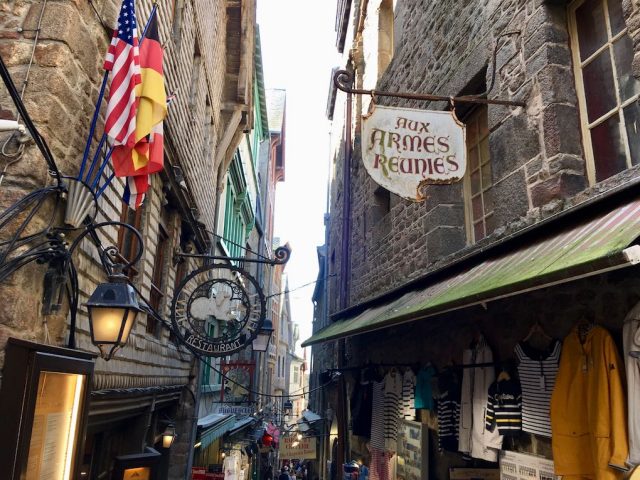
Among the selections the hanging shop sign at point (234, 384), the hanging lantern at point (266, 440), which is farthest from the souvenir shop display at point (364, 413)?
the hanging lantern at point (266, 440)

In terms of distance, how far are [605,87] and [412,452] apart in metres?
4.47

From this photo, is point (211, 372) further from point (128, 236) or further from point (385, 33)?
point (385, 33)

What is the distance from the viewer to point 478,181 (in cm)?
627

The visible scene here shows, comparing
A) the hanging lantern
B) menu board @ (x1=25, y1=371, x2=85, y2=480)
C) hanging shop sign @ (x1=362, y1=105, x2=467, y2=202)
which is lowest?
the hanging lantern

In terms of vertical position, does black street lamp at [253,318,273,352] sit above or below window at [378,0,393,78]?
below

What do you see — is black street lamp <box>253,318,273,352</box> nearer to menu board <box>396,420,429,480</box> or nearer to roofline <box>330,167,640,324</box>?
menu board <box>396,420,429,480</box>

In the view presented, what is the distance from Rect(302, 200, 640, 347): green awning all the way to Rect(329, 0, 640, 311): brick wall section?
0.71 meters

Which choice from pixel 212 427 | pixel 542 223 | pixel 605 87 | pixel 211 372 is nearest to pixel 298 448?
pixel 211 372

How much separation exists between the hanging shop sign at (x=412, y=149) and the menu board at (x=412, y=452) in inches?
123

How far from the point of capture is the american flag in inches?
148

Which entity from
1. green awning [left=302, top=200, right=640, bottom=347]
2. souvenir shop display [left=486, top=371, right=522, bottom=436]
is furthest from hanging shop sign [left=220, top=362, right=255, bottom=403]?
green awning [left=302, top=200, right=640, bottom=347]

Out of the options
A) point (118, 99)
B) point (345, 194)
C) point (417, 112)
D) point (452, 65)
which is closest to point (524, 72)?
point (417, 112)

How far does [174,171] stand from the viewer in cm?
728

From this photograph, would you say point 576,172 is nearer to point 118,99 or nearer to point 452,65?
point 452,65
